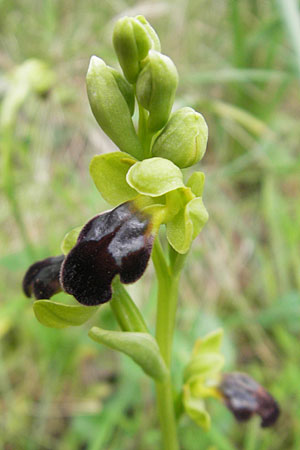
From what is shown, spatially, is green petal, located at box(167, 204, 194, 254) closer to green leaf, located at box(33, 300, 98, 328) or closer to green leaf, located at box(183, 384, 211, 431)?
Answer: green leaf, located at box(33, 300, 98, 328)

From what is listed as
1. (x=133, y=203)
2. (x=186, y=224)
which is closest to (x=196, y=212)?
(x=186, y=224)

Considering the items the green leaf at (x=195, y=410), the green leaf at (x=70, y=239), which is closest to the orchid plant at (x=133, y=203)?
the green leaf at (x=70, y=239)

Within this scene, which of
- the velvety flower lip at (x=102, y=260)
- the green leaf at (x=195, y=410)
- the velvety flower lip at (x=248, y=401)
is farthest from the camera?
the velvety flower lip at (x=248, y=401)

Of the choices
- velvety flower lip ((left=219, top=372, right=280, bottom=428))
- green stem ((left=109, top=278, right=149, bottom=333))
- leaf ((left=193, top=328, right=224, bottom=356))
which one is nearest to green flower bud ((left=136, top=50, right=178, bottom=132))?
green stem ((left=109, top=278, right=149, bottom=333))

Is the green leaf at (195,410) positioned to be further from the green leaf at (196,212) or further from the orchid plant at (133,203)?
the green leaf at (196,212)

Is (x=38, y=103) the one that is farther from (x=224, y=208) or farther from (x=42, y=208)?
(x=224, y=208)

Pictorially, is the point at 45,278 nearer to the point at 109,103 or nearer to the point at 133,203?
the point at 133,203

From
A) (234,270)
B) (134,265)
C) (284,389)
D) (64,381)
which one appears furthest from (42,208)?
(134,265)
